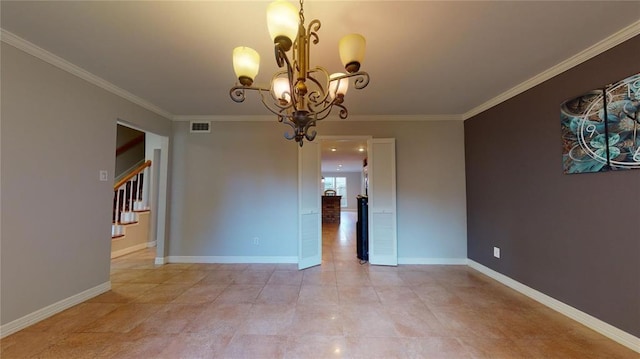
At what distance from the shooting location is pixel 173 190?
428 centimetres

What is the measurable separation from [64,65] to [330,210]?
316 inches

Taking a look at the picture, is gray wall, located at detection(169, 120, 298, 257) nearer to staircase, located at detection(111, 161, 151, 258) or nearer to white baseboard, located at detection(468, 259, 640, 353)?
staircase, located at detection(111, 161, 151, 258)

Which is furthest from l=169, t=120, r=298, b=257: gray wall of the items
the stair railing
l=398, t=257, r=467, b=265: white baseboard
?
l=398, t=257, r=467, b=265: white baseboard

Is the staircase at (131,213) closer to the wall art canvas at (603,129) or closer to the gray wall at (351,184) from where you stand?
the wall art canvas at (603,129)

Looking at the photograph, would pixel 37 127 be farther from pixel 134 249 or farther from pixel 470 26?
pixel 470 26

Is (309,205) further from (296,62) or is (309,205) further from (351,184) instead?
(351,184)

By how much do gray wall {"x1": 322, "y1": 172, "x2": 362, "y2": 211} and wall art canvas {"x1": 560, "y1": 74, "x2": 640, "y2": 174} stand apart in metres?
12.3

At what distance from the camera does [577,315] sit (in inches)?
93.7

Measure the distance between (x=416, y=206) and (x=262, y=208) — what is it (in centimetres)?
255

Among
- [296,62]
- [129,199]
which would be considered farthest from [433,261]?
[129,199]

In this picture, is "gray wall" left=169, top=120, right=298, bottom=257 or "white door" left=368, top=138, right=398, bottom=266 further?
"gray wall" left=169, top=120, right=298, bottom=257

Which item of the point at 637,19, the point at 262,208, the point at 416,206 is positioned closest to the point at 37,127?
the point at 262,208

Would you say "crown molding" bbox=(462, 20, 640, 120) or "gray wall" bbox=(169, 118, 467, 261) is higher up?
"crown molding" bbox=(462, 20, 640, 120)

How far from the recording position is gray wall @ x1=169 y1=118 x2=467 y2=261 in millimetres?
4211
